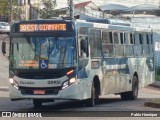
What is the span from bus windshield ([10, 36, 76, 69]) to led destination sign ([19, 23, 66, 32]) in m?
0.28

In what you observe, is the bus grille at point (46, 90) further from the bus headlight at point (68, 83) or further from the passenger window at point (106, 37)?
the passenger window at point (106, 37)

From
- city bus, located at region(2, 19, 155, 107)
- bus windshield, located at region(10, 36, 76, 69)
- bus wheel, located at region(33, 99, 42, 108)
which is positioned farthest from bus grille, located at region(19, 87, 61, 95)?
bus wheel, located at region(33, 99, 42, 108)

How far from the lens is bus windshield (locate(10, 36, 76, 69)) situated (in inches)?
736

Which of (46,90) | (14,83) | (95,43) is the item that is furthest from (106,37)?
(14,83)

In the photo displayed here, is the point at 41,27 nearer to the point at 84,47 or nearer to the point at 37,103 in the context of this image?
the point at 84,47

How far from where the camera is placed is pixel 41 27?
19.1 metres

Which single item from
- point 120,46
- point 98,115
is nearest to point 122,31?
point 120,46

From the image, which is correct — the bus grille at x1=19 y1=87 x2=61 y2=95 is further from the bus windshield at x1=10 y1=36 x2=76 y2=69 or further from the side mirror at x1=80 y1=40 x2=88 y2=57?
the side mirror at x1=80 y1=40 x2=88 y2=57

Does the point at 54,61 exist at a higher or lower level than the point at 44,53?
lower

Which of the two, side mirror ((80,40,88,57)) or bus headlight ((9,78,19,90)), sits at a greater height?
side mirror ((80,40,88,57))

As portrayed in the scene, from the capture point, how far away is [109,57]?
72.2 feet

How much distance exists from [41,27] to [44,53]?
90cm

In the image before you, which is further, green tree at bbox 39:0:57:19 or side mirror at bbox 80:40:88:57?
green tree at bbox 39:0:57:19

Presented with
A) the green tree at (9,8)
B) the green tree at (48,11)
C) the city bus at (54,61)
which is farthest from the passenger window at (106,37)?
the green tree at (9,8)
